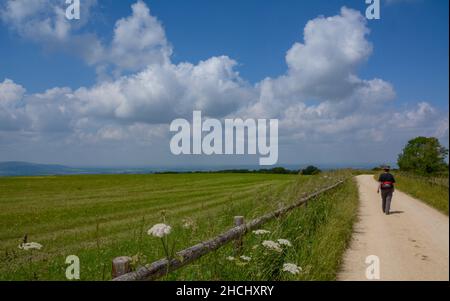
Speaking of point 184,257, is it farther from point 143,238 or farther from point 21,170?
point 21,170

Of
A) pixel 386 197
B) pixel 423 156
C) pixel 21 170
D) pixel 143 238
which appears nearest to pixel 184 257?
pixel 143 238

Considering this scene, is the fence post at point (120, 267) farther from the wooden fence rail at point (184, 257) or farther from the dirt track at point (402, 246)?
the dirt track at point (402, 246)

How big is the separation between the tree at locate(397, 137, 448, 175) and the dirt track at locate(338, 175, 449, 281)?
70.2 metres

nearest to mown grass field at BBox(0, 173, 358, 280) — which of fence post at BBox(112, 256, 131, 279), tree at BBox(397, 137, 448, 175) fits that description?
fence post at BBox(112, 256, 131, 279)

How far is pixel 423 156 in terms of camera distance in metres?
79.9

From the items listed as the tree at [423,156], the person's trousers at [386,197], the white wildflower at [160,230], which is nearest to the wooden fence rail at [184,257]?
the white wildflower at [160,230]

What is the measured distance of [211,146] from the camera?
7.31m

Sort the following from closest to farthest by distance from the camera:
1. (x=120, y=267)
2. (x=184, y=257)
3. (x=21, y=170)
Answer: (x=120, y=267), (x=184, y=257), (x=21, y=170)

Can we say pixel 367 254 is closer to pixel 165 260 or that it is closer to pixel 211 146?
pixel 211 146

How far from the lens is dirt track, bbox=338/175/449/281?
713 cm

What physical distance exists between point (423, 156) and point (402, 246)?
7983 centimetres

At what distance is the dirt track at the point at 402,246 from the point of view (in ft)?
23.4

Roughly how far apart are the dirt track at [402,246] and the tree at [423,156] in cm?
7020
